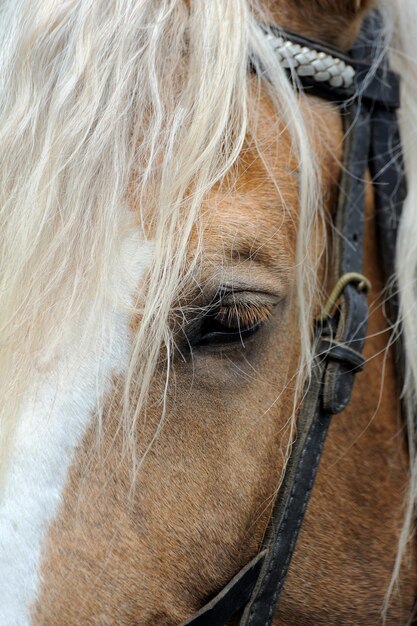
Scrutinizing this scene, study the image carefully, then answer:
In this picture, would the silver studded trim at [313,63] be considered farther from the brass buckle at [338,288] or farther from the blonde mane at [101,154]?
the brass buckle at [338,288]

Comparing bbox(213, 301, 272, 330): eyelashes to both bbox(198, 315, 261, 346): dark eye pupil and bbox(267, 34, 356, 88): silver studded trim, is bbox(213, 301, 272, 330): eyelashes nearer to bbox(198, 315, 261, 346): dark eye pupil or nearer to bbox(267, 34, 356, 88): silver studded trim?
bbox(198, 315, 261, 346): dark eye pupil

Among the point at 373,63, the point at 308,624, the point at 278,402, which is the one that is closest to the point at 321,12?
the point at 373,63

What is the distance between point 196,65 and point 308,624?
76 cm

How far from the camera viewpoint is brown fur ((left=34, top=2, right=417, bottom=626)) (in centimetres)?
77

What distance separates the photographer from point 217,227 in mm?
816

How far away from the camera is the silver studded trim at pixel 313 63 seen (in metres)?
0.97

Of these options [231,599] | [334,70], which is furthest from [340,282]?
[231,599]

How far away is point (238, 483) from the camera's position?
0.86 meters

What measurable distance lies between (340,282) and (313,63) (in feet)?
1.02

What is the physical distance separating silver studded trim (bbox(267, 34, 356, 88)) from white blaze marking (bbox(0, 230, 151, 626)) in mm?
405

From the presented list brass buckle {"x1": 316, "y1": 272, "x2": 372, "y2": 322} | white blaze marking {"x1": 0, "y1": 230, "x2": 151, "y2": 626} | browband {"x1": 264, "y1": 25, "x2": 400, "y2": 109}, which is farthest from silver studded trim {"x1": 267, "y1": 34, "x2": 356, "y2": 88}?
white blaze marking {"x1": 0, "y1": 230, "x2": 151, "y2": 626}

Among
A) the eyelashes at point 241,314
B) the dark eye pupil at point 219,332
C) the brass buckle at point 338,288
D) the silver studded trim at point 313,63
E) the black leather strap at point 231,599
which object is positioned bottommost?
the black leather strap at point 231,599

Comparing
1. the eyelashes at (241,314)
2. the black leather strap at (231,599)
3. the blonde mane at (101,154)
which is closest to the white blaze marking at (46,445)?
the blonde mane at (101,154)

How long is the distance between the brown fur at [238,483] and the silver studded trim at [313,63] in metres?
0.05
